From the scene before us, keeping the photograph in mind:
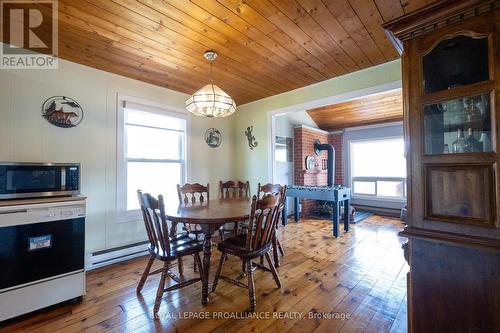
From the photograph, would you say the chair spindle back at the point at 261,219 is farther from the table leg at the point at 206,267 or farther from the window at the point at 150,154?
the window at the point at 150,154

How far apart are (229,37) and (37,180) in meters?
2.15

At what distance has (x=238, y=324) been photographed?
1605 millimetres

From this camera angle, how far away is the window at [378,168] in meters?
5.45

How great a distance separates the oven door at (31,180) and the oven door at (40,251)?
0.32 metres

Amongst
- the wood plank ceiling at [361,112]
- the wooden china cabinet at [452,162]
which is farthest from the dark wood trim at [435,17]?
the wood plank ceiling at [361,112]

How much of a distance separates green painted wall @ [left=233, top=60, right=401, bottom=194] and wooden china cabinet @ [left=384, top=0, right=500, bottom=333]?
1.72m

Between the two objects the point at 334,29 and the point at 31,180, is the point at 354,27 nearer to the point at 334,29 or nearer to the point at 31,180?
the point at 334,29

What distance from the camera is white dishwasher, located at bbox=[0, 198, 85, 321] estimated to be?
163 centimetres

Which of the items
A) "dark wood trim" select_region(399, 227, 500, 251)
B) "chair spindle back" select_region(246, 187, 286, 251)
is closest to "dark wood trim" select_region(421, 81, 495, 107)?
"dark wood trim" select_region(399, 227, 500, 251)

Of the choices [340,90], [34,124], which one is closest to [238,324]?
[34,124]

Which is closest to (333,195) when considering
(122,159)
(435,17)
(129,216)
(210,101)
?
(210,101)

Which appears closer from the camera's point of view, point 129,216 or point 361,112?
point 129,216

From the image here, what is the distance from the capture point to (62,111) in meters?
2.44

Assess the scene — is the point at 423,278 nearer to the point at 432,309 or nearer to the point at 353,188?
the point at 432,309
